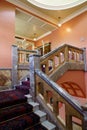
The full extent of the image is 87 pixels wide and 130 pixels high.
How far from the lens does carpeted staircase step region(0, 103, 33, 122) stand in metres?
2.16

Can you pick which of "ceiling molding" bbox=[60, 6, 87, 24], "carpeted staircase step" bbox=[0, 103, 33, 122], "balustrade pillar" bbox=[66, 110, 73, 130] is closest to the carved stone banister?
"balustrade pillar" bbox=[66, 110, 73, 130]

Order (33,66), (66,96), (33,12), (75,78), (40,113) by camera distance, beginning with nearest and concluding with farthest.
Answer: (66,96), (40,113), (33,66), (75,78), (33,12)

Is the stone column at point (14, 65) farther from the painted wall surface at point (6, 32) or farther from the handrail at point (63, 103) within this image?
the handrail at point (63, 103)

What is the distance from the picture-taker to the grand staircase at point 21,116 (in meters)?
2.07

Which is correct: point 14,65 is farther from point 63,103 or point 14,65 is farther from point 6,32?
point 63,103

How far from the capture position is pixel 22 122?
83.1 inches

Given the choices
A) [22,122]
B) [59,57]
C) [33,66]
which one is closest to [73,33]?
[59,57]

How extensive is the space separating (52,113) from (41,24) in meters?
5.54

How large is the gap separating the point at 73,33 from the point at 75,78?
8.44 ft

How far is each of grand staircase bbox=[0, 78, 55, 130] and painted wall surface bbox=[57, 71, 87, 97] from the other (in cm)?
134

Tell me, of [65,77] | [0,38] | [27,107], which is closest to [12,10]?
[0,38]

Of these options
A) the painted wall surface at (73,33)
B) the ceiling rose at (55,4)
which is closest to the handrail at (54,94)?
the painted wall surface at (73,33)

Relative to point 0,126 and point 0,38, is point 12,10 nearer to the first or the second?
point 0,38

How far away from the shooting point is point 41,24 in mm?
6840
